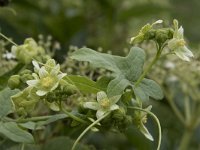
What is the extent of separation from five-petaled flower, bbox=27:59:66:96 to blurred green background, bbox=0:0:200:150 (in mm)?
621

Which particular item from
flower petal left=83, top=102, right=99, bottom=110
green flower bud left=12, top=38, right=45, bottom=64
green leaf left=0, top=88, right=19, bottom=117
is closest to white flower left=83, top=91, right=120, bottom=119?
flower petal left=83, top=102, right=99, bottom=110

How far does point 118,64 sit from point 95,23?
95 cm

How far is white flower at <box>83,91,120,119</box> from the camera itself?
0.76m

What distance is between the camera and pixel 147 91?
796 millimetres

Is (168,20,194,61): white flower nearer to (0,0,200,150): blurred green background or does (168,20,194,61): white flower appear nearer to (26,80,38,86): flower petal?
(26,80,38,86): flower petal

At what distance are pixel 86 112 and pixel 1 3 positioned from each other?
0.41 meters

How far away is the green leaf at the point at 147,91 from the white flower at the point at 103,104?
0.11ft

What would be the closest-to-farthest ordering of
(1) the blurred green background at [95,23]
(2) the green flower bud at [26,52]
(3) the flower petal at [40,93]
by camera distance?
(3) the flower petal at [40,93]
(2) the green flower bud at [26,52]
(1) the blurred green background at [95,23]

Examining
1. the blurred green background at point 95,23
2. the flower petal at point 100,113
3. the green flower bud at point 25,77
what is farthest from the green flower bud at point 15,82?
the blurred green background at point 95,23

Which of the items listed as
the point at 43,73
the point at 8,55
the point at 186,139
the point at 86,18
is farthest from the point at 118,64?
the point at 86,18

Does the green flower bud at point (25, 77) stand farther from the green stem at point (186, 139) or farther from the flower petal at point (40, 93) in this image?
the green stem at point (186, 139)

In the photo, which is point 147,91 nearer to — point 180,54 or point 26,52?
point 180,54

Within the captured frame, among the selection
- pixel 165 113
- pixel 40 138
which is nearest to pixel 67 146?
pixel 40 138

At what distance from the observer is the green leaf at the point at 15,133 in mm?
786
